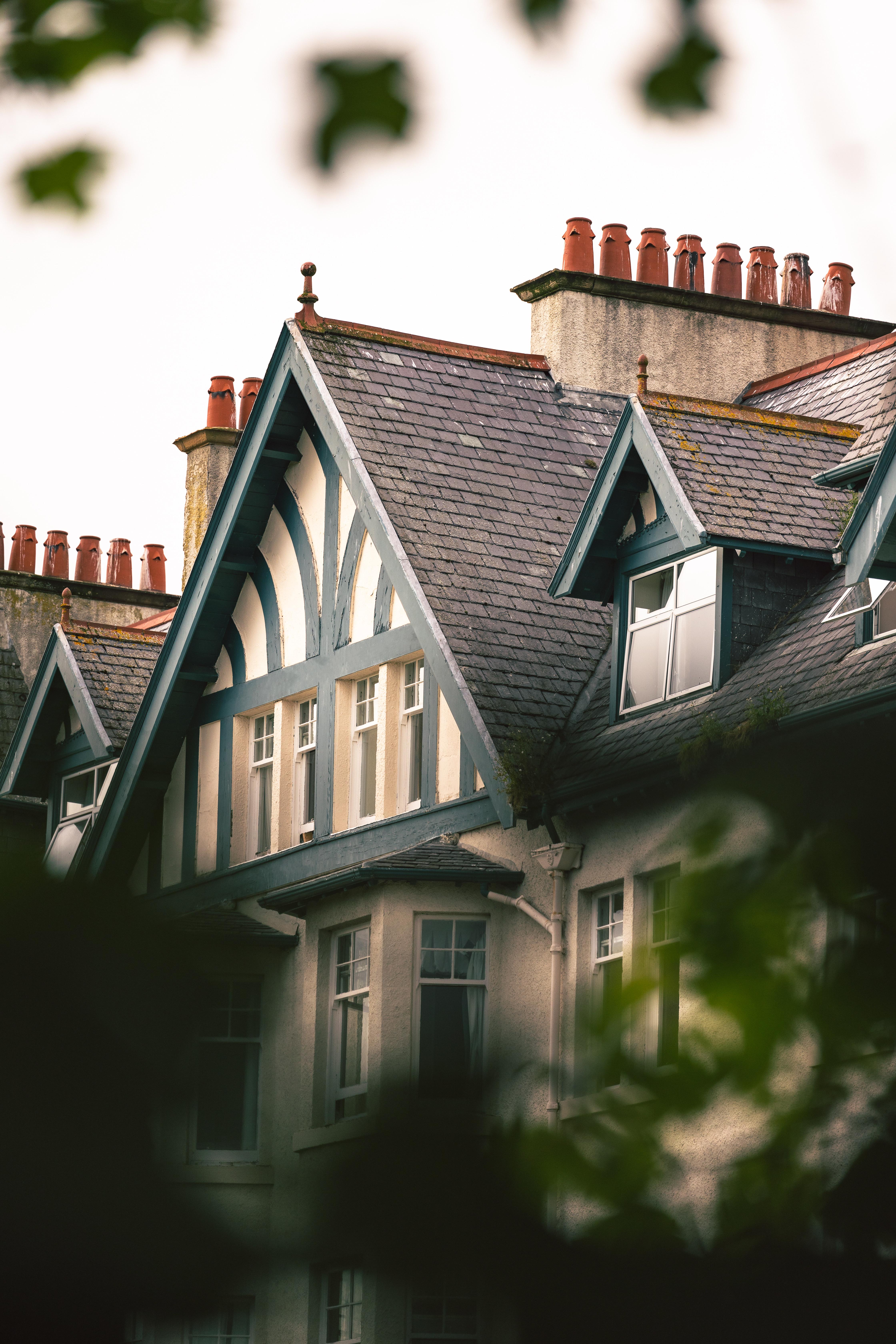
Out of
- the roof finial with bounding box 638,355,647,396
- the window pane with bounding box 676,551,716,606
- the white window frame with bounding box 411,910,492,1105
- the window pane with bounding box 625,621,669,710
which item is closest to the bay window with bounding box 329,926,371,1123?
the white window frame with bounding box 411,910,492,1105

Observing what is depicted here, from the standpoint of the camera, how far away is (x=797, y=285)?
23.4 m

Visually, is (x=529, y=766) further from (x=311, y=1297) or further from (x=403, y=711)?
(x=311, y=1297)

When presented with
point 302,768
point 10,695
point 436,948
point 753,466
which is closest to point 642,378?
point 753,466

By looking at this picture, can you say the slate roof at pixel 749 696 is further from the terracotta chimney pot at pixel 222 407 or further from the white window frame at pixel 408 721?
the terracotta chimney pot at pixel 222 407

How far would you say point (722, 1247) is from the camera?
7.58 feet

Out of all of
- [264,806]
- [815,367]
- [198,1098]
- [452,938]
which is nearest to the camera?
[198,1098]

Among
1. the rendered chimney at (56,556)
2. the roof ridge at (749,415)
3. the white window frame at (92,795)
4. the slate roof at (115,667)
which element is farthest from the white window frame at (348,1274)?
the rendered chimney at (56,556)

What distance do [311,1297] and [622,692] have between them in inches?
571

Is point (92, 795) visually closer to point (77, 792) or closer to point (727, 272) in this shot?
point (77, 792)

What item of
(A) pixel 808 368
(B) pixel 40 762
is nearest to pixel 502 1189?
(A) pixel 808 368

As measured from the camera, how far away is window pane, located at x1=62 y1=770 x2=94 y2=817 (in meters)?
24.8

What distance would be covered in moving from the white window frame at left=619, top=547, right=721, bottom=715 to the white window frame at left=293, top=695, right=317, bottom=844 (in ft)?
13.3

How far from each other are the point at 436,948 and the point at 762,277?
9.28 meters

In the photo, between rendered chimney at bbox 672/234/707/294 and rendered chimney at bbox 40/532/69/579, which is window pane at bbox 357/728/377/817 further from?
rendered chimney at bbox 40/532/69/579
